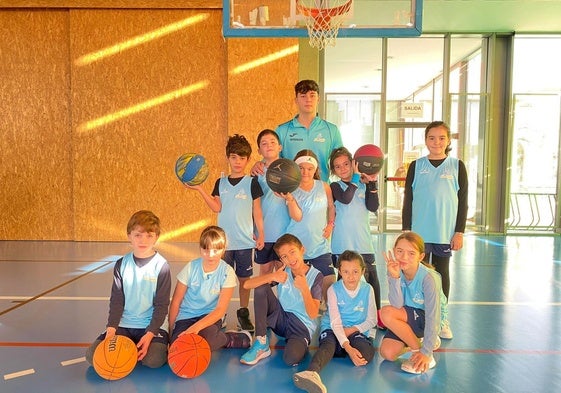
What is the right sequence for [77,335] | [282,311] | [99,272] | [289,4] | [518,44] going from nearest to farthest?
1. [282,311]
2. [77,335]
3. [289,4]
4. [99,272]
5. [518,44]

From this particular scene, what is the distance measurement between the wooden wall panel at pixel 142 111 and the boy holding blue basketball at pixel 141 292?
5.54m

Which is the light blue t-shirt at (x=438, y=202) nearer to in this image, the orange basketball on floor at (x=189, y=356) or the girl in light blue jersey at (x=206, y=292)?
the girl in light blue jersey at (x=206, y=292)

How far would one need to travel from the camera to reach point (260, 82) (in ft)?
27.0

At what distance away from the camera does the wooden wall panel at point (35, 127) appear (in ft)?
27.6

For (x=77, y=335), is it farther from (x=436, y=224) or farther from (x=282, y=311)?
(x=436, y=224)

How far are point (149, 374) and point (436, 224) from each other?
8.53 feet

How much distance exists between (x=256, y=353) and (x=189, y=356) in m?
0.52

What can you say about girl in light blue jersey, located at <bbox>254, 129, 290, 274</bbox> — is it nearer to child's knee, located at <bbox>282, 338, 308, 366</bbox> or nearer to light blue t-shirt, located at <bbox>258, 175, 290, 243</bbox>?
light blue t-shirt, located at <bbox>258, 175, 290, 243</bbox>

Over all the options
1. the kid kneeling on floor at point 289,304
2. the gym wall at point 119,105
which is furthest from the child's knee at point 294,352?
the gym wall at point 119,105

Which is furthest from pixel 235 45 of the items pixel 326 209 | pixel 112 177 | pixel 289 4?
pixel 326 209

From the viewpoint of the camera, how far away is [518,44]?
9742 millimetres

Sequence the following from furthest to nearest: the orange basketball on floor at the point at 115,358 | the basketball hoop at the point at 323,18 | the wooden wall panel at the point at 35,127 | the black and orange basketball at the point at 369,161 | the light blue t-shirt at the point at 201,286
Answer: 1. the wooden wall panel at the point at 35,127
2. the basketball hoop at the point at 323,18
3. the black and orange basketball at the point at 369,161
4. the light blue t-shirt at the point at 201,286
5. the orange basketball on floor at the point at 115,358

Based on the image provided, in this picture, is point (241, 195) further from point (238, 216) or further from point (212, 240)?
point (212, 240)

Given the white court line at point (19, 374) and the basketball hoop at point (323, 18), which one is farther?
the basketball hoop at point (323, 18)
